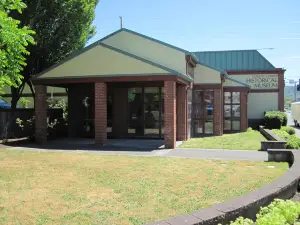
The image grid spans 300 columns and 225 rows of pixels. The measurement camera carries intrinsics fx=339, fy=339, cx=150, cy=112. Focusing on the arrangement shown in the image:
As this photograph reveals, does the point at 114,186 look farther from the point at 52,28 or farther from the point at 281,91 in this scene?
the point at 281,91

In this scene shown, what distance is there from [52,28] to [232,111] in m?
12.4

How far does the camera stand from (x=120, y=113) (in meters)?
18.2

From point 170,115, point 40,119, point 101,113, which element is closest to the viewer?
point 170,115

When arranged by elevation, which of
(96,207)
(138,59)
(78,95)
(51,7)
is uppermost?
(51,7)

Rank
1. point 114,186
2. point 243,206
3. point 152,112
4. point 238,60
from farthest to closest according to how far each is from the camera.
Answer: point 238,60 → point 152,112 → point 114,186 → point 243,206

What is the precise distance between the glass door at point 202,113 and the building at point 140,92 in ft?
0.20

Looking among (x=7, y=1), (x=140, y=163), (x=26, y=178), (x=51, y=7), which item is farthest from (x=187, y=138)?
(x=7, y=1)

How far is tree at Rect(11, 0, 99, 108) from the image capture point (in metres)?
16.9

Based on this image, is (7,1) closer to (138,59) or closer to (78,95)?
(138,59)

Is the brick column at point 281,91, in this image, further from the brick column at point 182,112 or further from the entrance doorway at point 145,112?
the entrance doorway at point 145,112

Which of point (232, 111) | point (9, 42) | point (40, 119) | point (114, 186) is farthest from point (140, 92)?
point (9, 42)

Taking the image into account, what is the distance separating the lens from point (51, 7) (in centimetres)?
1708

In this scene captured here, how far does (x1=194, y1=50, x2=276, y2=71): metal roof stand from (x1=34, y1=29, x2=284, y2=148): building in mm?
8025

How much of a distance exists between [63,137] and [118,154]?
7722 millimetres
